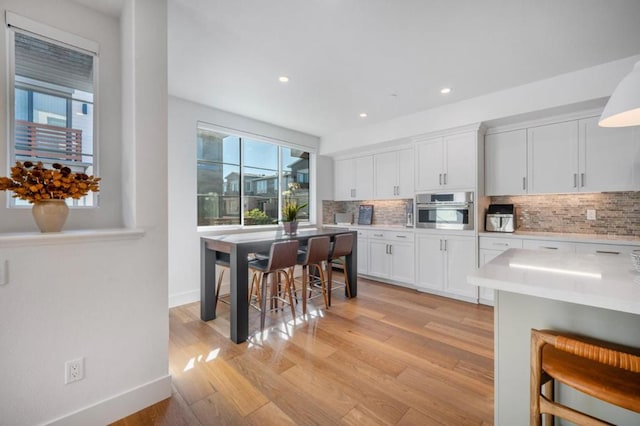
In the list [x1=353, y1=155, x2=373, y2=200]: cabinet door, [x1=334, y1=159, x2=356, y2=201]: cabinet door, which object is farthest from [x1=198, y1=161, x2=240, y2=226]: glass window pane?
[x1=353, y1=155, x2=373, y2=200]: cabinet door

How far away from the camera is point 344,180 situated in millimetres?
5688

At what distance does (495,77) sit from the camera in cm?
307

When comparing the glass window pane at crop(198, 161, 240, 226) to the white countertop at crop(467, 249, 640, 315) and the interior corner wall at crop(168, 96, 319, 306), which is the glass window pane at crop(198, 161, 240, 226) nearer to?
the interior corner wall at crop(168, 96, 319, 306)

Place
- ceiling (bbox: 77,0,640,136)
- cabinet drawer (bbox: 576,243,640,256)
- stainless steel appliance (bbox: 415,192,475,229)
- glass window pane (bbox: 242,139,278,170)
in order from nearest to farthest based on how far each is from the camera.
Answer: ceiling (bbox: 77,0,640,136) < cabinet drawer (bbox: 576,243,640,256) < stainless steel appliance (bbox: 415,192,475,229) < glass window pane (bbox: 242,139,278,170)

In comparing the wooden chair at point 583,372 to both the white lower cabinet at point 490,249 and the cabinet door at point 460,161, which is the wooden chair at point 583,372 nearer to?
the white lower cabinet at point 490,249

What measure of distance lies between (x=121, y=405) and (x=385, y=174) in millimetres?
4524

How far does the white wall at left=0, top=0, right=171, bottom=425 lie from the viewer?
1420 millimetres

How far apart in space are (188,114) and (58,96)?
1.99 m

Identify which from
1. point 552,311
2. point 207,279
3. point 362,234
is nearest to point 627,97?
point 552,311

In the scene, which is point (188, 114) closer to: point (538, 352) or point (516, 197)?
point (538, 352)

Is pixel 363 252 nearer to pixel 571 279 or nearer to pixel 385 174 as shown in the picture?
pixel 385 174

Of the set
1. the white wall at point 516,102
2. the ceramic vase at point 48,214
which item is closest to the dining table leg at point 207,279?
the ceramic vase at point 48,214

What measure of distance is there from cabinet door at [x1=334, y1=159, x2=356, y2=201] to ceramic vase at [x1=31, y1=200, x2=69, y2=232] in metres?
4.49

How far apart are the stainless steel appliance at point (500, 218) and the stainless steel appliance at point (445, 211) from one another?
311 millimetres
